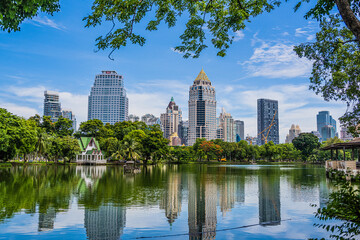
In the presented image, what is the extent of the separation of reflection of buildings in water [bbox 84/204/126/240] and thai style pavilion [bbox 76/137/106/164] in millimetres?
52984

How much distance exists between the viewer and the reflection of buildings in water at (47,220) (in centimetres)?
949

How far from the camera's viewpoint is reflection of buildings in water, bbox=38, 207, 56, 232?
31.1 ft

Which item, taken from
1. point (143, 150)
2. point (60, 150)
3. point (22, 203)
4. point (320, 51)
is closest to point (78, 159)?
point (60, 150)

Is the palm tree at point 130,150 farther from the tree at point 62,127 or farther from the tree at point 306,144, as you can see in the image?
the tree at point 306,144

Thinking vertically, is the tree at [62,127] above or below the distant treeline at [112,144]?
above

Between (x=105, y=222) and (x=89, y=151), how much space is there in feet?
187

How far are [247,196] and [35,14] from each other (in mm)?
14234

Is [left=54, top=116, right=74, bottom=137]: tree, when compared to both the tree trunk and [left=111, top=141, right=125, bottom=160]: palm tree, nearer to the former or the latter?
[left=111, top=141, right=125, bottom=160]: palm tree

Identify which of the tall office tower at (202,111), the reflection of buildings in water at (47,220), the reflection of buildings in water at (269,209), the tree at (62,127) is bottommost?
the reflection of buildings in water at (269,209)

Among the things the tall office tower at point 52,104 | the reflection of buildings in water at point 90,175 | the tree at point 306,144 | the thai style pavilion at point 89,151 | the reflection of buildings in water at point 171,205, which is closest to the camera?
the reflection of buildings in water at point 171,205

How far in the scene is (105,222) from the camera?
10.3 meters

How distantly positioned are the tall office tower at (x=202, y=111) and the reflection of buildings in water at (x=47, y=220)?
593 feet

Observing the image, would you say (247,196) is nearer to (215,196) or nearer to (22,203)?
(215,196)

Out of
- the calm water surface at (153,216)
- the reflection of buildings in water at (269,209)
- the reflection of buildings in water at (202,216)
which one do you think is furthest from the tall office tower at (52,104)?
the reflection of buildings in water at (269,209)
